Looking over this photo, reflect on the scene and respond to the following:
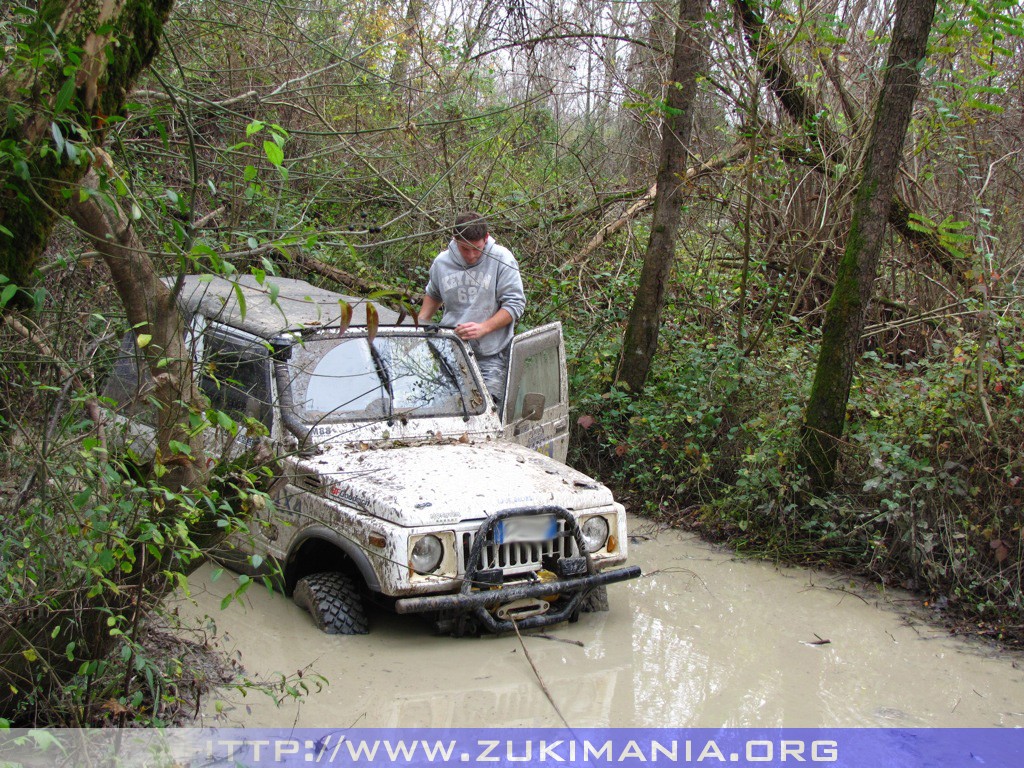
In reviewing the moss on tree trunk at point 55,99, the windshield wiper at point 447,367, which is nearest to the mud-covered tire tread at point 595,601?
the windshield wiper at point 447,367

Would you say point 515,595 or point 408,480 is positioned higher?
point 408,480

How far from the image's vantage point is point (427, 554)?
15.3 feet

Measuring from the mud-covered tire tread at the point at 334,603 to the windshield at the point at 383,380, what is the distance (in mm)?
913

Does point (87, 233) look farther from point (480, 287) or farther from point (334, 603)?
point (480, 287)

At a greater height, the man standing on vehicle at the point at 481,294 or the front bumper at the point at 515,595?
the man standing on vehicle at the point at 481,294

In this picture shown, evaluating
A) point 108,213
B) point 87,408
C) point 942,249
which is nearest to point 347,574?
point 87,408

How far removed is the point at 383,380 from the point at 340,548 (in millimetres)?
1141

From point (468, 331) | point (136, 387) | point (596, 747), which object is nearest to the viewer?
point (136, 387)

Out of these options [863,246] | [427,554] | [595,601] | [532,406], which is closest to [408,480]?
[427,554]

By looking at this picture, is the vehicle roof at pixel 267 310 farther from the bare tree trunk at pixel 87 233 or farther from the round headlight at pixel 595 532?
the bare tree trunk at pixel 87 233

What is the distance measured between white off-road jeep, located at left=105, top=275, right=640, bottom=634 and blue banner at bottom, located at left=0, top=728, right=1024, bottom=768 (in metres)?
0.76

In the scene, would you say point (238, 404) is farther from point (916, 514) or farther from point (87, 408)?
point (916, 514)

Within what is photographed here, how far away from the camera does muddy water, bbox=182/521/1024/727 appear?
14.1 feet

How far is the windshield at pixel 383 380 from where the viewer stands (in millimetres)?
5402
